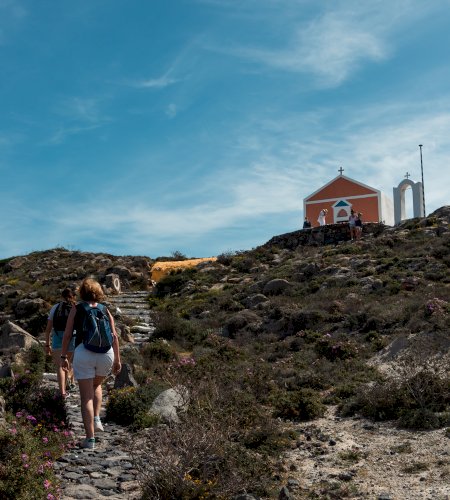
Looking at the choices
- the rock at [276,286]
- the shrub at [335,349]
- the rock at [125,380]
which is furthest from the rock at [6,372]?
the rock at [276,286]

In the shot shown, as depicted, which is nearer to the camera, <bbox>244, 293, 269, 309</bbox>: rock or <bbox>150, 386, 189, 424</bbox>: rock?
<bbox>150, 386, 189, 424</bbox>: rock

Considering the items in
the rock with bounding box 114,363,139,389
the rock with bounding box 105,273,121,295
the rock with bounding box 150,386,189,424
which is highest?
the rock with bounding box 105,273,121,295

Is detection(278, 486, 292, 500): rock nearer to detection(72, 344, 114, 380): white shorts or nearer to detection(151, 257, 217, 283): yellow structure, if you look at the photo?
detection(72, 344, 114, 380): white shorts

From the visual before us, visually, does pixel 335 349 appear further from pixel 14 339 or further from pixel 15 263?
pixel 15 263

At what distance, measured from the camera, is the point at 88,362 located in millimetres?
7121

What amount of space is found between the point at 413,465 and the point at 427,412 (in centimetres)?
171

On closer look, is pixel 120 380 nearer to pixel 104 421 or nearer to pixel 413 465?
pixel 104 421

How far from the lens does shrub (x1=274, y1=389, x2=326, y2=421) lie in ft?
33.2

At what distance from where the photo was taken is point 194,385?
832 cm

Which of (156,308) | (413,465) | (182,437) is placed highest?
(156,308)

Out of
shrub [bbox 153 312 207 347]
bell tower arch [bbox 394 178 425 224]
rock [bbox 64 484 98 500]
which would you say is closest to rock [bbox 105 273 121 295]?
shrub [bbox 153 312 207 347]

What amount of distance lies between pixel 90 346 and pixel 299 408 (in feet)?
14.2

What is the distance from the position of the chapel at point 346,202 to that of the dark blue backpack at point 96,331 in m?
34.2

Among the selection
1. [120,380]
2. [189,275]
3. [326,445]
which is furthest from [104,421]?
[189,275]
